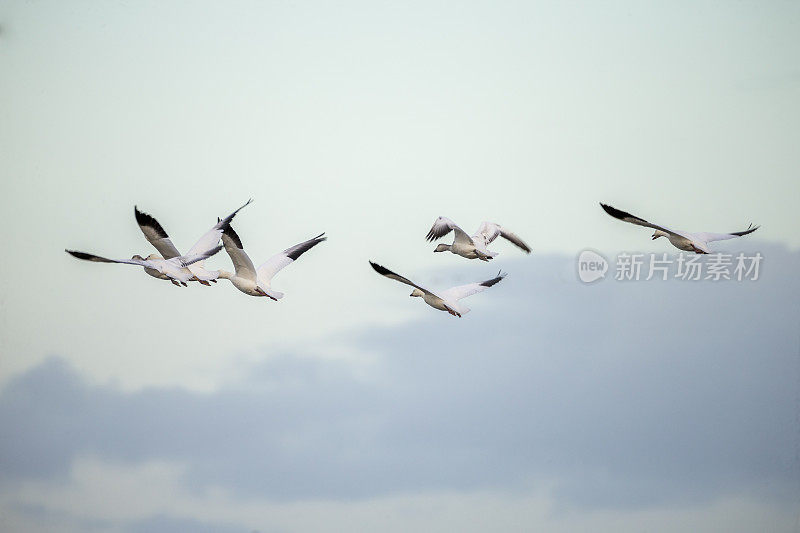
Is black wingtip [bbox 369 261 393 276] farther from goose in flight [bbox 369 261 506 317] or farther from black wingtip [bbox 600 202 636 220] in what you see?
black wingtip [bbox 600 202 636 220]

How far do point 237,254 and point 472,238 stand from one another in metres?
2.15

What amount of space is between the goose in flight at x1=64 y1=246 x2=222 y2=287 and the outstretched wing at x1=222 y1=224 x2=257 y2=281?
107mm

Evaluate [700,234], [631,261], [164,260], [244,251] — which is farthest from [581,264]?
[164,260]

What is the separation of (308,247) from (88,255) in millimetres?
1979

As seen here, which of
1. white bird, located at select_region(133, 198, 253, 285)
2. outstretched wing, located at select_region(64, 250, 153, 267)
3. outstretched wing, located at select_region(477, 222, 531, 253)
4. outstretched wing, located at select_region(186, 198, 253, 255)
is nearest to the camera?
outstretched wing, located at select_region(64, 250, 153, 267)

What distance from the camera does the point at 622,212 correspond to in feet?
26.9

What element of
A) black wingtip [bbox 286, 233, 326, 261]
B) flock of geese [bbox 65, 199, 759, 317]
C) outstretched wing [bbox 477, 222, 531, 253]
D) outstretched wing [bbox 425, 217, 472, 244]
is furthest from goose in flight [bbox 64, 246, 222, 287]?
outstretched wing [bbox 477, 222, 531, 253]

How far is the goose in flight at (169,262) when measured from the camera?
27.0 feet

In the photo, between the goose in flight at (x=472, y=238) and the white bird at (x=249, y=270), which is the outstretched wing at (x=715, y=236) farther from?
the white bird at (x=249, y=270)

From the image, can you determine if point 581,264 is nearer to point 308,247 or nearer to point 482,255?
point 482,255

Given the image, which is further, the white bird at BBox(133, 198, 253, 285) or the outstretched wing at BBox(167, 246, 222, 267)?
the white bird at BBox(133, 198, 253, 285)

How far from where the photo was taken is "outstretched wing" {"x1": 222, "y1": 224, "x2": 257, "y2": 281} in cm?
829

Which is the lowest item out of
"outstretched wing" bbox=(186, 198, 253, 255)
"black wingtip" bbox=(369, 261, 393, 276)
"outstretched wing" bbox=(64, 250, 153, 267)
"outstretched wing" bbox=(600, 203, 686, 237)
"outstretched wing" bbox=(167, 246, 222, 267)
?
"outstretched wing" bbox=(64, 250, 153, 267)

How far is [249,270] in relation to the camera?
834 centimetres
